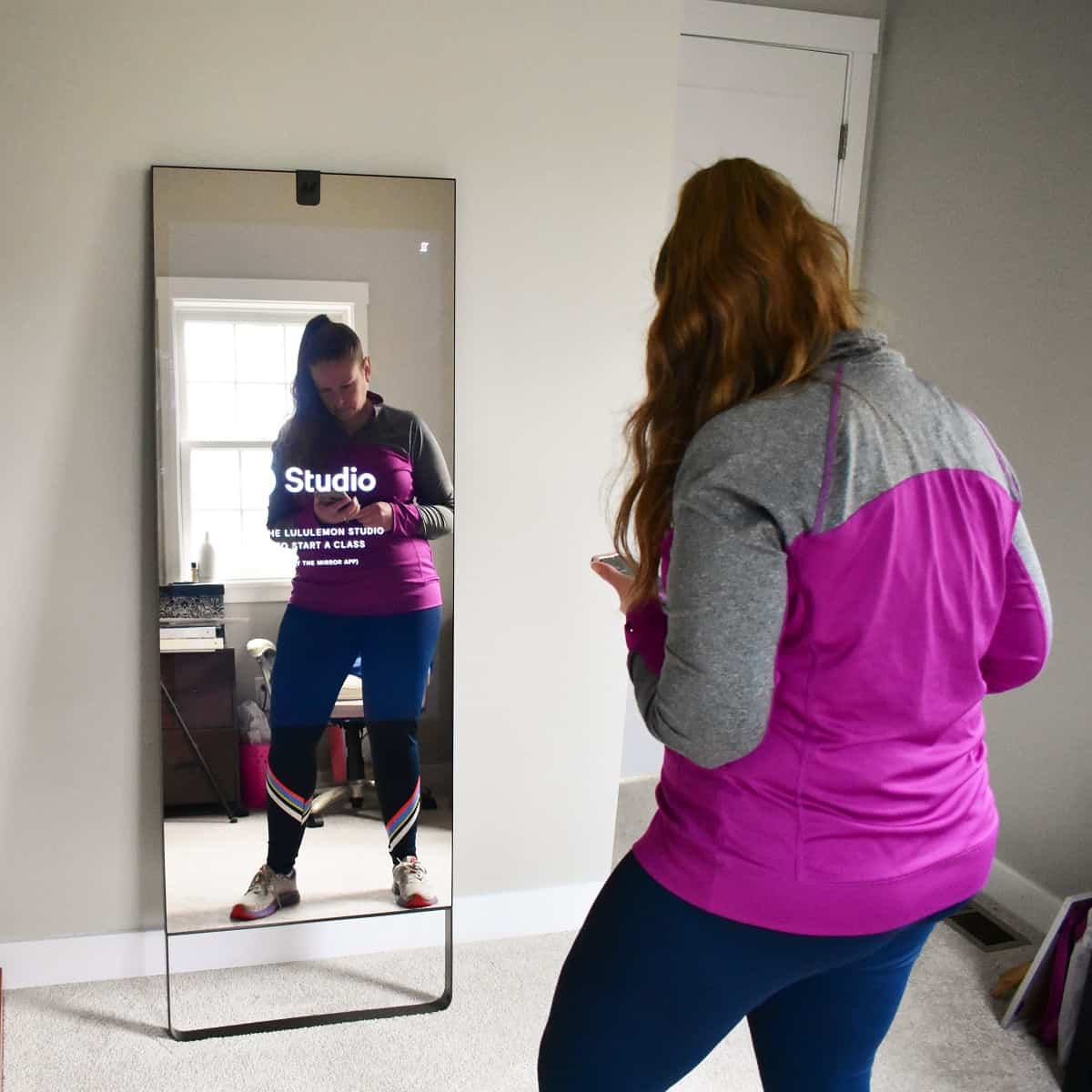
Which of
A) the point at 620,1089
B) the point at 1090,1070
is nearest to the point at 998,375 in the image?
the point at 1090,1070

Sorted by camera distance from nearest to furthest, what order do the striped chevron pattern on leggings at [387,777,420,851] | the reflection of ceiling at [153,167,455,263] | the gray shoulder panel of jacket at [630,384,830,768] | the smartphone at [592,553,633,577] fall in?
the gray shoulder panel of jacket at [630,384,830,768] → the smartphone at [592,553,633,577] → the reflection of ceiling at [153,167,455,263] → the striped chevron pattern on leggings at [387,777,420,851]

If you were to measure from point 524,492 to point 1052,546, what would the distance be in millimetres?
1249

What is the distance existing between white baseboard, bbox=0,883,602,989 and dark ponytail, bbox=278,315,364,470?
3.21 feet

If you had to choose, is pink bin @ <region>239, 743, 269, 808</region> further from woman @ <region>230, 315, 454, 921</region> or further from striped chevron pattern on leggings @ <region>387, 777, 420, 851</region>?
striped chevron pattern on leggings @ <region>387, 777, 420, 851</region>

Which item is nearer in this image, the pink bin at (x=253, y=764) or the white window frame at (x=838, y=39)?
the pink bin at (x=253, y=764)

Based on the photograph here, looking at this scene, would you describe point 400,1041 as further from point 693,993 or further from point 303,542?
point 693,993

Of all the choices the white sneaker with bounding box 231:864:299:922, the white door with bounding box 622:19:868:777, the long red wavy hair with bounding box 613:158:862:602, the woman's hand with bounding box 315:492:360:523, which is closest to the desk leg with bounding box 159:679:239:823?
the white sneaker with bounding box 231:864:299:922

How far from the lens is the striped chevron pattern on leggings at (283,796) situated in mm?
1965

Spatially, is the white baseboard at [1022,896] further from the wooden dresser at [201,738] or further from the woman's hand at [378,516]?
the wooden dresser at [201,738]

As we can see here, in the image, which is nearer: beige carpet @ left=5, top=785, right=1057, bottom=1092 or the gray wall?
beige carpet @ left=5, top=785, right=1057, bottom=1092

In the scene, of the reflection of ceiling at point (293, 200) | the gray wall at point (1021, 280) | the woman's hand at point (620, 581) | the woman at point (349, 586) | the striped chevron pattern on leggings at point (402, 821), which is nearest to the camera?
the woman's hand at point (620, 581)

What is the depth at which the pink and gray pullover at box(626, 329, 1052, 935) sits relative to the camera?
A: 0.85m

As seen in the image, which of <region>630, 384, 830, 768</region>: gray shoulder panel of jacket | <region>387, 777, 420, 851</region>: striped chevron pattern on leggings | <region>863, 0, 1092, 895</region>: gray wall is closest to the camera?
<region>630, 384, 830, 768</region>: gray shoulder panel of jacket

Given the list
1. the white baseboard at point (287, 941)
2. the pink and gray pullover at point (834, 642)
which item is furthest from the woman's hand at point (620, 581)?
the white baseboard at point (287, 941)
